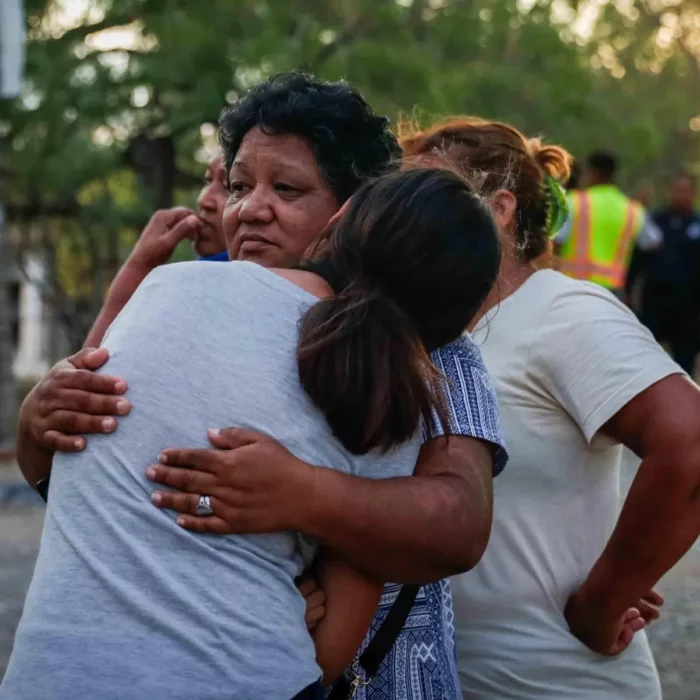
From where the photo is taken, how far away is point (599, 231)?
9.94 m

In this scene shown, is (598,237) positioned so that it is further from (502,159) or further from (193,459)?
(193,459)

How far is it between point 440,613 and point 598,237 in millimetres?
7972

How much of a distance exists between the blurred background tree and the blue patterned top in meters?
7.77

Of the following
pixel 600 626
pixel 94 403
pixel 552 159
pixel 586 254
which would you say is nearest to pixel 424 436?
pixel 94 403

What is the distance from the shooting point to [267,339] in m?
1.85

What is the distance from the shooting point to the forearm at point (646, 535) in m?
2.36

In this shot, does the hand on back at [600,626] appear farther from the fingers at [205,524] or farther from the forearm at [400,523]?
the fingers at [205,524]

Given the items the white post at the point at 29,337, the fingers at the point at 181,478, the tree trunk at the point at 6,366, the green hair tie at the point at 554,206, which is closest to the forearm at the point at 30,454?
the fingers at the point at 181,478

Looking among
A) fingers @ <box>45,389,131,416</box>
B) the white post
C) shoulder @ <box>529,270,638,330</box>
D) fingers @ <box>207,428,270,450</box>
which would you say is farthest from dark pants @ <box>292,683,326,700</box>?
the white post

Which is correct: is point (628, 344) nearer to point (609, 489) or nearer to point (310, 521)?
point (609, 489)

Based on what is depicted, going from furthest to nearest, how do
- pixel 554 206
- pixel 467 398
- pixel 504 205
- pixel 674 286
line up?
pixel 674 286
pixel 554 206
pixel 504 205
pixel 467 398

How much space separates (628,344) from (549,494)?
316 millimetres

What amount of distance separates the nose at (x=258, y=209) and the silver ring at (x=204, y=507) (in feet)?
2.28

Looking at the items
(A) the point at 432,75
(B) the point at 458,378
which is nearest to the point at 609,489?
(B) the point at 458,378
